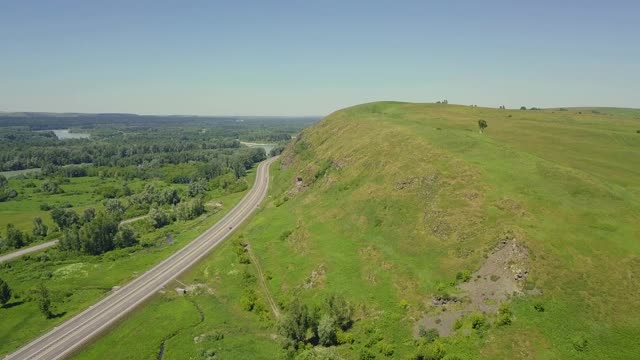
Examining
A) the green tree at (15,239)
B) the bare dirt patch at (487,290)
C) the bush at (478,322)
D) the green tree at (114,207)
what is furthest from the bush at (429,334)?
the green tree at (114,207)

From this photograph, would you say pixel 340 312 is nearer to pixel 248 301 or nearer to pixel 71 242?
pixel 248 301

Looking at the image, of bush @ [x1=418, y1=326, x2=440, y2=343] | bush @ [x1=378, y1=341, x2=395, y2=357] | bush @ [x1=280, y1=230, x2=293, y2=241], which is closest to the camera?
bush @ [x1=418, y1=326, x2=440, y2=343]

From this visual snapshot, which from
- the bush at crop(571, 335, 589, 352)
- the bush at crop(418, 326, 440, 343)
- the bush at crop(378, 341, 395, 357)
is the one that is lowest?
the bush at crop(378, 341, 395, 357)

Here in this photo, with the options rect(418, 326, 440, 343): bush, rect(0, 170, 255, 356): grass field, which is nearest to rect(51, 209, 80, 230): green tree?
rect(0, 170, 255, 356): grass field

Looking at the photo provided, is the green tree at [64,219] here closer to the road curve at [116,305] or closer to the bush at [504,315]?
the road curve at [116,305]

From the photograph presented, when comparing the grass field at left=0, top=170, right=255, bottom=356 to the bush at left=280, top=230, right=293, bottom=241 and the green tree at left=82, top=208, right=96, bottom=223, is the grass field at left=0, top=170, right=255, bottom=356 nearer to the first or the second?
the green tree at left=82, top=208, right=96, bottom=223

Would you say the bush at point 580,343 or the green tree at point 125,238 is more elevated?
the bush at point 580,343
